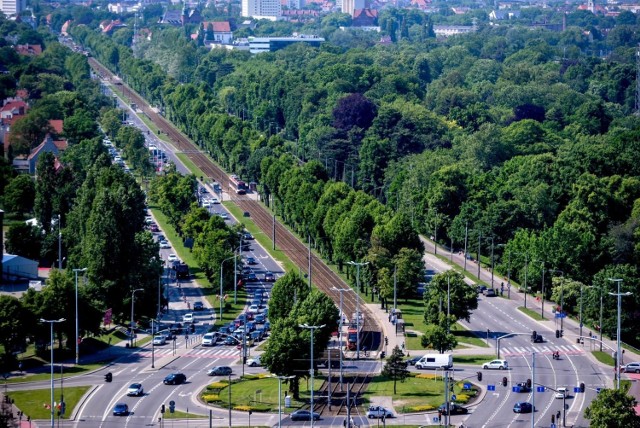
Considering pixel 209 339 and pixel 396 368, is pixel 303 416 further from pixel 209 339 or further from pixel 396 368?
pixel 209 339

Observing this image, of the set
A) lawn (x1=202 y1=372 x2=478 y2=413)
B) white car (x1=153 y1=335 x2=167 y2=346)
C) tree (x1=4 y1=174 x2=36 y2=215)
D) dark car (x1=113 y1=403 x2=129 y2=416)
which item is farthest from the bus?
dark car (x1=113 y1=403 x2=129 y2=416)

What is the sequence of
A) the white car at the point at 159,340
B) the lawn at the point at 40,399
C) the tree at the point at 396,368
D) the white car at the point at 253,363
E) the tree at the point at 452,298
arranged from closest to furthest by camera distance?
the lawn at the point at 40,399 < the tree at the point at 396,368 < the white car at the point at 253,363 < the white car at the point at 159,340 < the tree at the point at 452,298

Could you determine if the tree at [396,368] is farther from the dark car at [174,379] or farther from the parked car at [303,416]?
the dark car at [174,379]

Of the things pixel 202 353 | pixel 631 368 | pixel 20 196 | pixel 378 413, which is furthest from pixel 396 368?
pixel 20 196

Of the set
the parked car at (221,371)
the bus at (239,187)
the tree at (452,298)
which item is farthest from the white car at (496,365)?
the bus at (239,187)

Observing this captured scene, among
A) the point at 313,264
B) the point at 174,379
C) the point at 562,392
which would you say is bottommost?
the point at 313,264

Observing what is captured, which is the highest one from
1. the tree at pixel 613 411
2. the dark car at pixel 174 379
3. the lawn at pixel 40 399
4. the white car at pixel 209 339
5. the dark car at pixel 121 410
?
the tree at pixel 613 411

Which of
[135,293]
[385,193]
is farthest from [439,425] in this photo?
[385,193]
